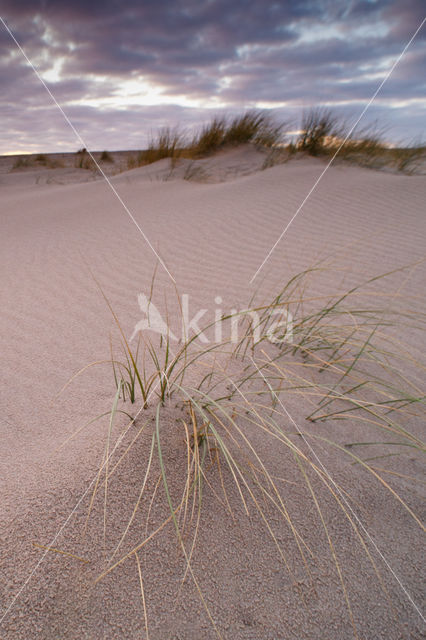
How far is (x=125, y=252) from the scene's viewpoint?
3.59 m

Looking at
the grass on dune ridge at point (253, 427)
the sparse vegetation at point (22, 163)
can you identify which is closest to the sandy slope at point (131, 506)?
the grass on dune ridge at point (253, 427)

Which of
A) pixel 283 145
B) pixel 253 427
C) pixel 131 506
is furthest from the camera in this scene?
pixel 283 145

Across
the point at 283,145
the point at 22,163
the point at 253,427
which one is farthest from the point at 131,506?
the point at 22,163

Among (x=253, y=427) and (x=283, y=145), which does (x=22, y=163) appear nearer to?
(x=283, y=145)

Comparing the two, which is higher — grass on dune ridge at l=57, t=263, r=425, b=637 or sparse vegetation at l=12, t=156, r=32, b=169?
sparse vegetation at l=12, t=156, r=32, b=169

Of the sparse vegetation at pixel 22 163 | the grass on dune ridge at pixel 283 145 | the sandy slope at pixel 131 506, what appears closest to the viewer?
the sandy slope at pixel 131 506

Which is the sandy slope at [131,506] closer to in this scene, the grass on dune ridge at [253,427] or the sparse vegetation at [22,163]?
the grass on dune ridge at [253,427]

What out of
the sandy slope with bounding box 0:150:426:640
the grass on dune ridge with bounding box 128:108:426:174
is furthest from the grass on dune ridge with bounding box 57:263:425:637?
the grass on dune ridge with bounding box 128:108:426:174

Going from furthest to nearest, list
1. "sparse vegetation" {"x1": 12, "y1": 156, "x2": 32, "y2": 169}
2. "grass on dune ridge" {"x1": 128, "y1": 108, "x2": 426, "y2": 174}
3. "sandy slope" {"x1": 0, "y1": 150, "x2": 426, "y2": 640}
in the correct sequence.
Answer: "sparse vegetation" {"x1": 12, "y1": 156, "x2": 32, "y2": 169}
"grass on dune ridge" {"x1": 128, "y1": 108, "x2": 426, "y2": 174}
"sandy slope" {"x1": 0, "y1": 150, "x2": 426, "y2": 640}

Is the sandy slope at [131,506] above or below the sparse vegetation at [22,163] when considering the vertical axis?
below

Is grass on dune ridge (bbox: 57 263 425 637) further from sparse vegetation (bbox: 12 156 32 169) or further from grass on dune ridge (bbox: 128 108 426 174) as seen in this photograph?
sparse vegetation (bbox: 12 156 32 169)

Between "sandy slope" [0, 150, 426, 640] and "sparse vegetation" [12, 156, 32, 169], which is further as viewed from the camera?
"sparse vegetation" [12, 156, 32, 169]

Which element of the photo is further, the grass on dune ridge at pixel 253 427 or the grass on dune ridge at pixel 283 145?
the grass on dune ridge at pixel 283 145

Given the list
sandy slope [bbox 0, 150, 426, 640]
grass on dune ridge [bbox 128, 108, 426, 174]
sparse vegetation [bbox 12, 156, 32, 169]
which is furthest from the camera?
sparse vegetation [bbox 12, 156, 32, 169]
